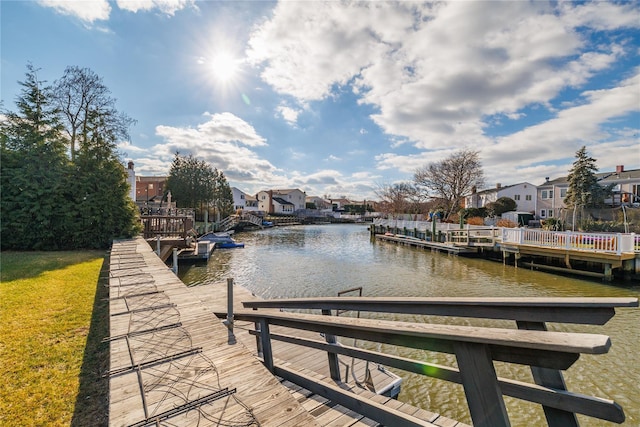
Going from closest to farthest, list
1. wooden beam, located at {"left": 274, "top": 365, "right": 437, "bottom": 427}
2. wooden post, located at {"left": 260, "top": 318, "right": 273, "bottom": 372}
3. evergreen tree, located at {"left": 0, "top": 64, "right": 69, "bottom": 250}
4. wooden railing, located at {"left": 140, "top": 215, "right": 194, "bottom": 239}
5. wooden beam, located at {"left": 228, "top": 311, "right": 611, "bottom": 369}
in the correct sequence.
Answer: wooden beam, located at {"left": 228, "top": 311, "right": 611, "bottom": 369}, wooden beam, located at {"left": 274, "top": 365, "right": 437, "bottom": 427}, wooden post, located at {"left": 260, "top": 318, "right": 273, "bottom": 372}, evergreen tree, located at {"left": 0, "top": 64, "right": 69, "bottom": 250}, wooden railing, located at {"left": 140, "top": 215, "right": 194, "bottom": 239}

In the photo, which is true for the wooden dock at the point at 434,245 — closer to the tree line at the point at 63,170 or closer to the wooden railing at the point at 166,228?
the wooden railing at the point at 166,228

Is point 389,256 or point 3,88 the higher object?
point 3,88

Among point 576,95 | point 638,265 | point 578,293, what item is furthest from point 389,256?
point 576,95

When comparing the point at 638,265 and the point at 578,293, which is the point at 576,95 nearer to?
the point at 638,265

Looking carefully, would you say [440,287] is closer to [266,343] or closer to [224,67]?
[266,343]

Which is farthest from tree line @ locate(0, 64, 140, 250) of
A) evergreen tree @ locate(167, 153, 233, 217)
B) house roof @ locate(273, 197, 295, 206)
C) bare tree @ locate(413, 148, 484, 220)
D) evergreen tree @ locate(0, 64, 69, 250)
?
house roof @ locate(273, 197, 295, 206)

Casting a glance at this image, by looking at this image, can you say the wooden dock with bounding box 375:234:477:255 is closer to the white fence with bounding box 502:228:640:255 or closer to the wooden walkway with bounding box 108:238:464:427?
the white fence with bounding box 502:228:640:255

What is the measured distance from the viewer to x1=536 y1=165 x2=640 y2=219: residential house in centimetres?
2634

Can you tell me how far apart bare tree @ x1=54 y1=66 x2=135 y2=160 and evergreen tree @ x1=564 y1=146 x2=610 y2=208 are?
1422 inches

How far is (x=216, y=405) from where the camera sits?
83.8 inches

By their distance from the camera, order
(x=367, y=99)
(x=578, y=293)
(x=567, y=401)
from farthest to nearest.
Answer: (x=367, y=99) < (x=578, y=293) < (x=567, y=401)

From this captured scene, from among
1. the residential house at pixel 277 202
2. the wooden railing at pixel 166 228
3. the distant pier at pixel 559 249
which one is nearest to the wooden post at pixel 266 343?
the wooden railing at pixel 166 228

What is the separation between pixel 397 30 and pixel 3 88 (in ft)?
52.0

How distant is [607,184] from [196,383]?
39.8 metres
